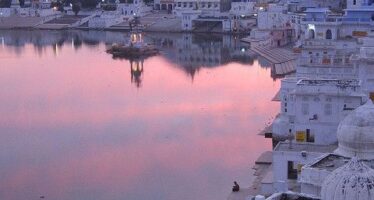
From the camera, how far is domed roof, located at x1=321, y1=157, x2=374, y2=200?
221 centimetres

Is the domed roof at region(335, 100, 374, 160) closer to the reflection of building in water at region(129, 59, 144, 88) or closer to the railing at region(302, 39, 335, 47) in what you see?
the railing at region(302, 39, 335, 47)

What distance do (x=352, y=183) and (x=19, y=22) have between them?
86.3ft

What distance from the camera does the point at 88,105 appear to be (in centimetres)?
1006

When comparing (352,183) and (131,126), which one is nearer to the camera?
(352,183)

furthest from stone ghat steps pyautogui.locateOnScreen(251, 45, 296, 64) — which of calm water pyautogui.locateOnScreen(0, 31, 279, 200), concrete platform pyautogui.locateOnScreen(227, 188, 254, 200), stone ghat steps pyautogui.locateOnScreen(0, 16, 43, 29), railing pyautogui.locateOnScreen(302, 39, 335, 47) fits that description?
stone ghat steps pyautogui.locateOnScreen(0, 16, 43, 29)

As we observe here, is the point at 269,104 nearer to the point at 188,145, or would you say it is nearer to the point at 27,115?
the point at 188,145

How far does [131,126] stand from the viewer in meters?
8.55

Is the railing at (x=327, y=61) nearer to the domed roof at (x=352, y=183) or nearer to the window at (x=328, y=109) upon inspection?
the window at (x=328, y=109)

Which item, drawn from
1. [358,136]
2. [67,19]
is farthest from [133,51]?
[358,136]

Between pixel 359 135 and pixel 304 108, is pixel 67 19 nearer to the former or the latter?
pixel 304 108

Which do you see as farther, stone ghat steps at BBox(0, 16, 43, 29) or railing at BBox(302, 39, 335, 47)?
stone ghat steps at BBox(0, 16, 43, 29)

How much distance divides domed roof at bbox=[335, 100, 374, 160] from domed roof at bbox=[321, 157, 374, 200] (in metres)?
0.49

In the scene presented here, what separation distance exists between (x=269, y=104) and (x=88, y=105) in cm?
272

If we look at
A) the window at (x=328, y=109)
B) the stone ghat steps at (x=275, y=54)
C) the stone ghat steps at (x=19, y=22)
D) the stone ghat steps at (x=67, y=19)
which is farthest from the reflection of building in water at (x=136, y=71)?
the stone ghat steps at (x=19, y=22)
